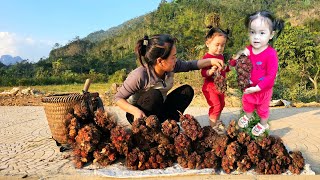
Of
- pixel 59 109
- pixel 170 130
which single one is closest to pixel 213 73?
pixel 170 130

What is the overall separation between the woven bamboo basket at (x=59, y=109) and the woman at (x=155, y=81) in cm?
51

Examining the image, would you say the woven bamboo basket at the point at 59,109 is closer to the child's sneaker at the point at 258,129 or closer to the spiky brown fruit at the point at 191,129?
the spiky brown fruit at the point at 191,129

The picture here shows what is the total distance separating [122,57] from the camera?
A: 1308 inches

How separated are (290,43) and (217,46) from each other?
58.8ft

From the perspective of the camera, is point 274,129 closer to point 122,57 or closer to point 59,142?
point 59,142

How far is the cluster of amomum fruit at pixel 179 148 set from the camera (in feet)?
10.9

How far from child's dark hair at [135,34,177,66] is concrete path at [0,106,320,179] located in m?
1.31

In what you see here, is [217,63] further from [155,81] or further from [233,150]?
[233,150]

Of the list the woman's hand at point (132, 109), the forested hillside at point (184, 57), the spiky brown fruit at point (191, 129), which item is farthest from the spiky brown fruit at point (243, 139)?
the forested hillside at point (184, 57)

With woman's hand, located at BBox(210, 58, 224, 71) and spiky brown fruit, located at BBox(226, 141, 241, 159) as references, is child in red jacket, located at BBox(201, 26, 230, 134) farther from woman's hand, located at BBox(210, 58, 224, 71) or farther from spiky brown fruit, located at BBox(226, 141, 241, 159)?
spiky brown fruit, located at BBox(226, 141, 241, 159)

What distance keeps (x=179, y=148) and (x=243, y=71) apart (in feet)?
3.13

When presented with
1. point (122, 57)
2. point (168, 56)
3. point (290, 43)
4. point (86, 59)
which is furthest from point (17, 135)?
point (122, 57)

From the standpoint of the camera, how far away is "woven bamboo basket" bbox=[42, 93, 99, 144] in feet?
13.5

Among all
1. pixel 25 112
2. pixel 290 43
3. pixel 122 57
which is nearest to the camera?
pixel 25 112
